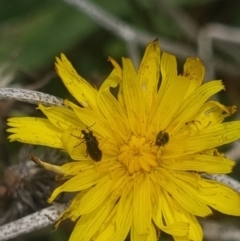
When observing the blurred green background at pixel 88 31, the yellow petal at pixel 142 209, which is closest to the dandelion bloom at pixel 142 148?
the yellow petal at pixel 142 209

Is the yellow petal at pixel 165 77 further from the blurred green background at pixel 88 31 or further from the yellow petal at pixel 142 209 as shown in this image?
the blurred green background at pixel 88 31

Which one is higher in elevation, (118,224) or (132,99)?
(132,99)

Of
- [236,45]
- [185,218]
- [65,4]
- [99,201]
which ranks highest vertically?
[65,4]

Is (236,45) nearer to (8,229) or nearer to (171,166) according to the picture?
(171,166)

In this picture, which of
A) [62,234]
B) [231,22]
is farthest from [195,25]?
[62,234]

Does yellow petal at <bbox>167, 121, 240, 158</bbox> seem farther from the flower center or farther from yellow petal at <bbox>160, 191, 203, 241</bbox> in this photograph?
yellow petal at <bbox>160, 191, 203, 241</bbox>

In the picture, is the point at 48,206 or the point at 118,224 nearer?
the point at 118,224

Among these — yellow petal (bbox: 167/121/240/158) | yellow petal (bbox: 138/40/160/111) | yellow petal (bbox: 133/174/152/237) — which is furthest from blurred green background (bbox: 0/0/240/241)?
yellow petal (bbox: 133/174/152/237)
